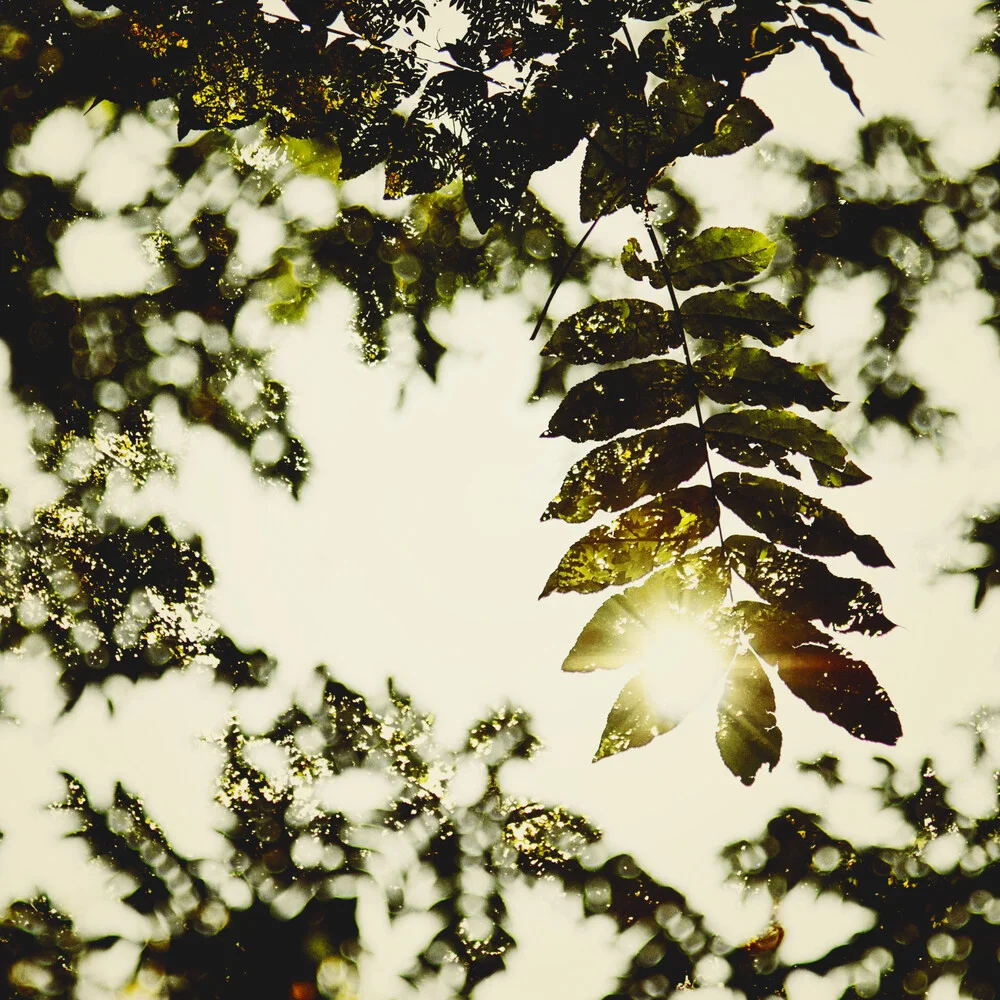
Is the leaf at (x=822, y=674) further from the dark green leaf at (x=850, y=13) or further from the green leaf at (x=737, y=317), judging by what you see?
the dark green leaf at (x=850, y=13)

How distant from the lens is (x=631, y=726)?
3.55ft

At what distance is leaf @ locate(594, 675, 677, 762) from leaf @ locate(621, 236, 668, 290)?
0.75m

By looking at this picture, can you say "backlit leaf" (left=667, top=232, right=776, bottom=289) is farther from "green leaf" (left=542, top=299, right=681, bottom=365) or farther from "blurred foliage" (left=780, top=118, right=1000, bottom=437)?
"blurred foliage" (left=780, top=118, right=1000, bottom=437)

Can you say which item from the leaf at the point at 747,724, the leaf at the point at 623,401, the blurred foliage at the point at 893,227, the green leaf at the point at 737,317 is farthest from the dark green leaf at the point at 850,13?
the blurred foliage at the point at 893,227

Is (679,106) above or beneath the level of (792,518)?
above

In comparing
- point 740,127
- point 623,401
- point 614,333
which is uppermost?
point 740,127

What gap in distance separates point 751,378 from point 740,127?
43cm

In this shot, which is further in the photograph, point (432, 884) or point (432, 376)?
point (432, 884)

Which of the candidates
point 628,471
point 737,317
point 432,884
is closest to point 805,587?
point 628,471

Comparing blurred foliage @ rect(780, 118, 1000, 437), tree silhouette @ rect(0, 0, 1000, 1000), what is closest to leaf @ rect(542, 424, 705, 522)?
tree silhouette @ rect(0, 0, 1000, 1000)

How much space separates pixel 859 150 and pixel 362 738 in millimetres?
3888

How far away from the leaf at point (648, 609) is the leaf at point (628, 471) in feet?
0.47

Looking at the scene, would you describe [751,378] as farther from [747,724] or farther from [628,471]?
[747,724]

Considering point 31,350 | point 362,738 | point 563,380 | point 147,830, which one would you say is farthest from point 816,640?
point 147,830
